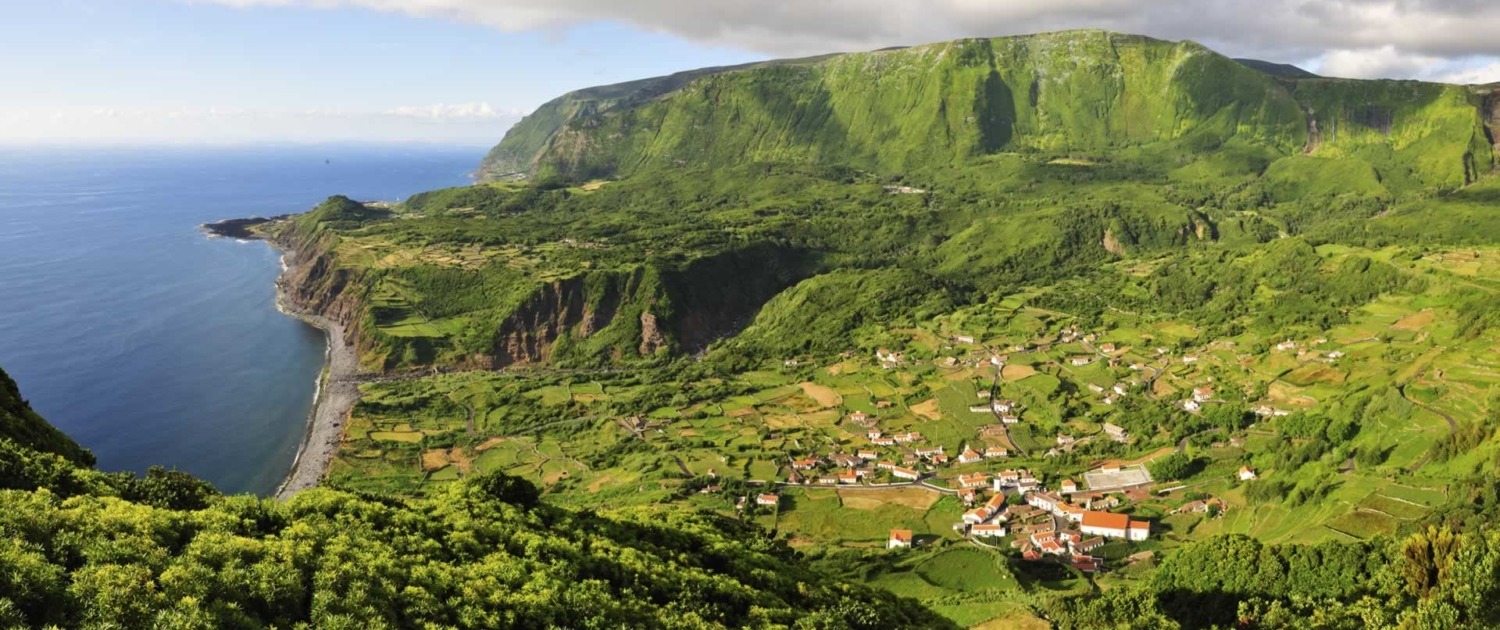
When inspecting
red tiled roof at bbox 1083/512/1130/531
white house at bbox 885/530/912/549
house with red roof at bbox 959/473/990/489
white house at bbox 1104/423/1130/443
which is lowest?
white house at bbox 885/530/912/549

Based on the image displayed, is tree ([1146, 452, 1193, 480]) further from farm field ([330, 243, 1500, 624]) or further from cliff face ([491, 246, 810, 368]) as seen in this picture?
cliff face ([491, 246, 810, 368])

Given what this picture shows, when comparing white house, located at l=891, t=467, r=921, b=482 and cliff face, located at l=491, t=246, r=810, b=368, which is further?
cliff face, located at l=491, t=246, r=810, b=368

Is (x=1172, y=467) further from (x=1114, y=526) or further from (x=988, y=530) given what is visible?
(x=988, y=530)

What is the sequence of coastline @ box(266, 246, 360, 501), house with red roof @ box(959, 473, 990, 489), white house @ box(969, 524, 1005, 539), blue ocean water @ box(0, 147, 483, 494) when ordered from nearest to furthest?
white house @ box(969, 524, 1005, 539) < house with red roof @ box(959, 473, 990, 489) < coastline @ box(266, 246, 360, 501) < blue ocean water @ box(0, 147, 483, 494)

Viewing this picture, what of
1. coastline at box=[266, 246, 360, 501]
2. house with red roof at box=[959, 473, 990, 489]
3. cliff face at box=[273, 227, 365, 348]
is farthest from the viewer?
cliff face at box=[273, 227, 365, 348]

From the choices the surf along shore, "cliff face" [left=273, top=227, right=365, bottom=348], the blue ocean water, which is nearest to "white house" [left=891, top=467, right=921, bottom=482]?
the surf along shore

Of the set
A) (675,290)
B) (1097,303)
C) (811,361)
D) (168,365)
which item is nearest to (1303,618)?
(811,361)
